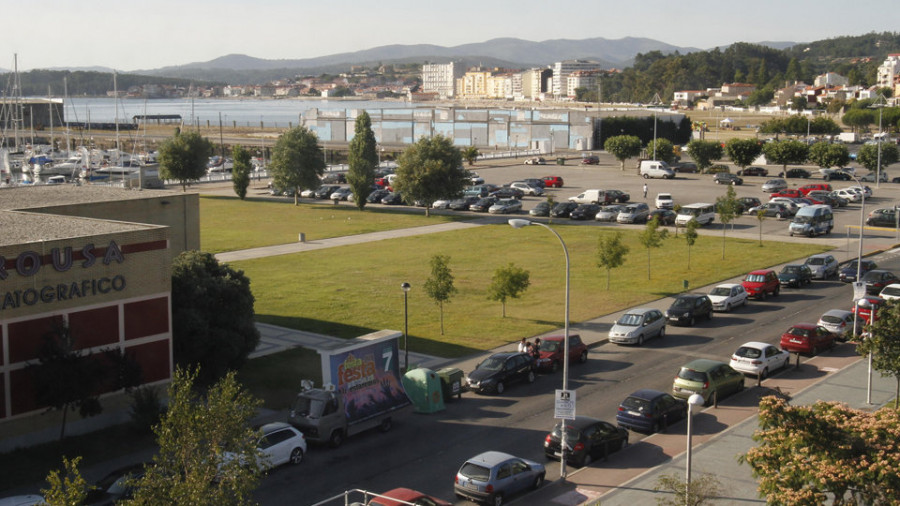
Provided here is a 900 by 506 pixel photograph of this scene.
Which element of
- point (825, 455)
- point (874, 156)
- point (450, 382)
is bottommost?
point (450, 382)

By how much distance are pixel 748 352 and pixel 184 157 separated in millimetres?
58717

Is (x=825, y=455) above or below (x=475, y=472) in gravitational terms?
above

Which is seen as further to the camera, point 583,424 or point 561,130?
point 561,130

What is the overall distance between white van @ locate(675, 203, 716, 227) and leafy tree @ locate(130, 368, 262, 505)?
1890 inches

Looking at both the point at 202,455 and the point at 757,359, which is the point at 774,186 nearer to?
the point at 757,359

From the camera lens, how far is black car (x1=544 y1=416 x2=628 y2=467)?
2128 centimetres

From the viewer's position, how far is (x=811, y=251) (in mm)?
50375

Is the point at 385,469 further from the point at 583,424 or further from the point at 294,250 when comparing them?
the point at 294,250

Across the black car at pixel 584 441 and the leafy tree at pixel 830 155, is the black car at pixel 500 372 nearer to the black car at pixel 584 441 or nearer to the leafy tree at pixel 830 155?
the black car at pixel 584 441

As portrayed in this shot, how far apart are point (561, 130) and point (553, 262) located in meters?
76.0

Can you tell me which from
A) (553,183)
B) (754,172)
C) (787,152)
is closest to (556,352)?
(553,183)

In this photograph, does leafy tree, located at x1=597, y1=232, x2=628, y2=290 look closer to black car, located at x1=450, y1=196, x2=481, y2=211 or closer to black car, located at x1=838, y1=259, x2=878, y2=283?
black car, located at x1=838, y1=259, x2=878, y2=283

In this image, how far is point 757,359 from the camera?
93.9 ft

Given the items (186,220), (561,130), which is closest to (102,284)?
(186,220)
